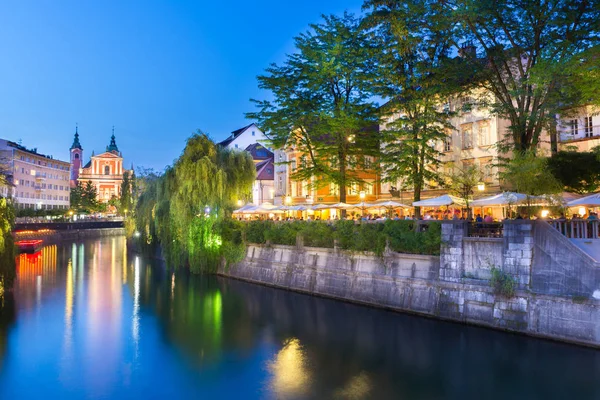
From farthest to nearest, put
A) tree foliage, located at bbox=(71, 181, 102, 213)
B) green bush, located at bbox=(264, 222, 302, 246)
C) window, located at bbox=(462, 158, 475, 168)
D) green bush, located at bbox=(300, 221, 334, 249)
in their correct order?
1. tree foliage, located at bbox=(71, 181, 102, 213)
2. window, located at bbox=(462, 158, 475, 168)
3. green bush, located at bbox=(264, 222, 302, 246)
4. green bush, located at bbox=(300, 221, 334, 249)

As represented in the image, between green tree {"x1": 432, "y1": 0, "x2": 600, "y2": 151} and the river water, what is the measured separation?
38.6ft

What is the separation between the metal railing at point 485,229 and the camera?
67.3 ft

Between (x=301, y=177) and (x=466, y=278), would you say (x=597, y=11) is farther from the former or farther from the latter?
(x=301, y=177)

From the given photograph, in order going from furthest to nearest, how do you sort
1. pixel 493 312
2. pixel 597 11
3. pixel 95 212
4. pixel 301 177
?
1. pixel 95 212
2. pixel 301 177
3. pixel 597 11
4. pixel 493 312

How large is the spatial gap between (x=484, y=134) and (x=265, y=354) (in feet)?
87.9

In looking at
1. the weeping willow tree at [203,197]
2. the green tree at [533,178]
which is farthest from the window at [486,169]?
the weeping willow tree at [203,197]

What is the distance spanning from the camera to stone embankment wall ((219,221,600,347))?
17.7 m

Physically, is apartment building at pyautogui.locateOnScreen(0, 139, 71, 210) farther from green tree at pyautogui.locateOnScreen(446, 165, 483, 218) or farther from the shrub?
the shrub

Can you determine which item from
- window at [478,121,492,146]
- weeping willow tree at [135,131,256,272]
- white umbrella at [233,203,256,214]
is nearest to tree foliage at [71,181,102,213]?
weeping willow tree at [135,131,256,272]

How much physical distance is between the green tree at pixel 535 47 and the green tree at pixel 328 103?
24.0ft

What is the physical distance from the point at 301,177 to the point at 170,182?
11.0 meters

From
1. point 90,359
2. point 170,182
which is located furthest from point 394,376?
point 170,182

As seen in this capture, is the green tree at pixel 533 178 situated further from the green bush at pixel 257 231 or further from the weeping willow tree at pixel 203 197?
the weeping willow tree at pixel 203 197

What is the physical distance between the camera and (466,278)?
21062 millimetres
